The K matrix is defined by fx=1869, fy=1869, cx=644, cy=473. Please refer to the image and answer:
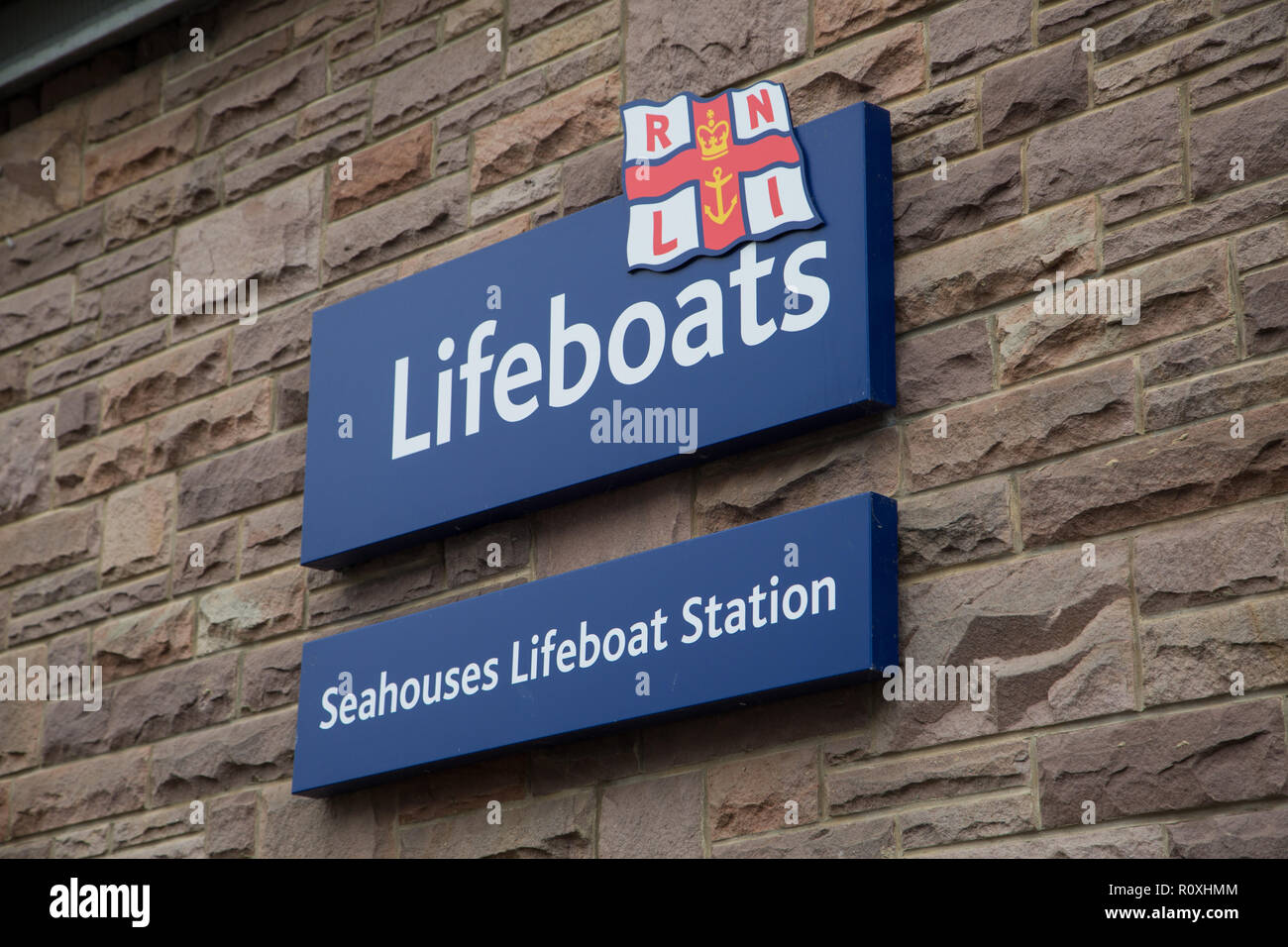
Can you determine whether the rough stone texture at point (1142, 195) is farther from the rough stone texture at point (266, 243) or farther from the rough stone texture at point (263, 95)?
the rough stone texture at point (263, 95)

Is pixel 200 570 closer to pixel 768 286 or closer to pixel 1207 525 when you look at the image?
pixel 768 286

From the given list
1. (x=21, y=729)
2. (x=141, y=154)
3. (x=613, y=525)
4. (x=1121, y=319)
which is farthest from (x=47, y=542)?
(x=1121, y=319)

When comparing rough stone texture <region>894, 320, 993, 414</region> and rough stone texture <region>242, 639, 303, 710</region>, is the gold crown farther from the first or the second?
rough stone texture <region>242, 639, 303, 710</region>

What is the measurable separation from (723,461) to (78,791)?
2.21m

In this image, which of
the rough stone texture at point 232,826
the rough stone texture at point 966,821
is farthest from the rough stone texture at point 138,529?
the rough stone texture at point 966,821

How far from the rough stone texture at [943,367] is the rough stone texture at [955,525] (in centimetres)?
21

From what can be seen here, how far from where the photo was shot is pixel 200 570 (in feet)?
16.9

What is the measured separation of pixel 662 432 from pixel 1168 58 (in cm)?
132

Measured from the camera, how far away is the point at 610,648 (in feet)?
13.3

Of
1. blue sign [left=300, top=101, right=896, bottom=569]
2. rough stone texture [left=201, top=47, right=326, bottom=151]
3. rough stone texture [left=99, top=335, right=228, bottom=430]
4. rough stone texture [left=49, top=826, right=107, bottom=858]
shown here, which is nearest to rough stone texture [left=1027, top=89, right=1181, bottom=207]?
blue sign [left=300, top=101, right=896, bottom=569]

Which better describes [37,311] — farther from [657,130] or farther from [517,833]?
[517,833]

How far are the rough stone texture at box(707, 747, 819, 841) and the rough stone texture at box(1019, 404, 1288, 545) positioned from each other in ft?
2.19

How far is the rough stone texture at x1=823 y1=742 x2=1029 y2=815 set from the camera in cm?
355

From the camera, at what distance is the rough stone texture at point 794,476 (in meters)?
3.94
